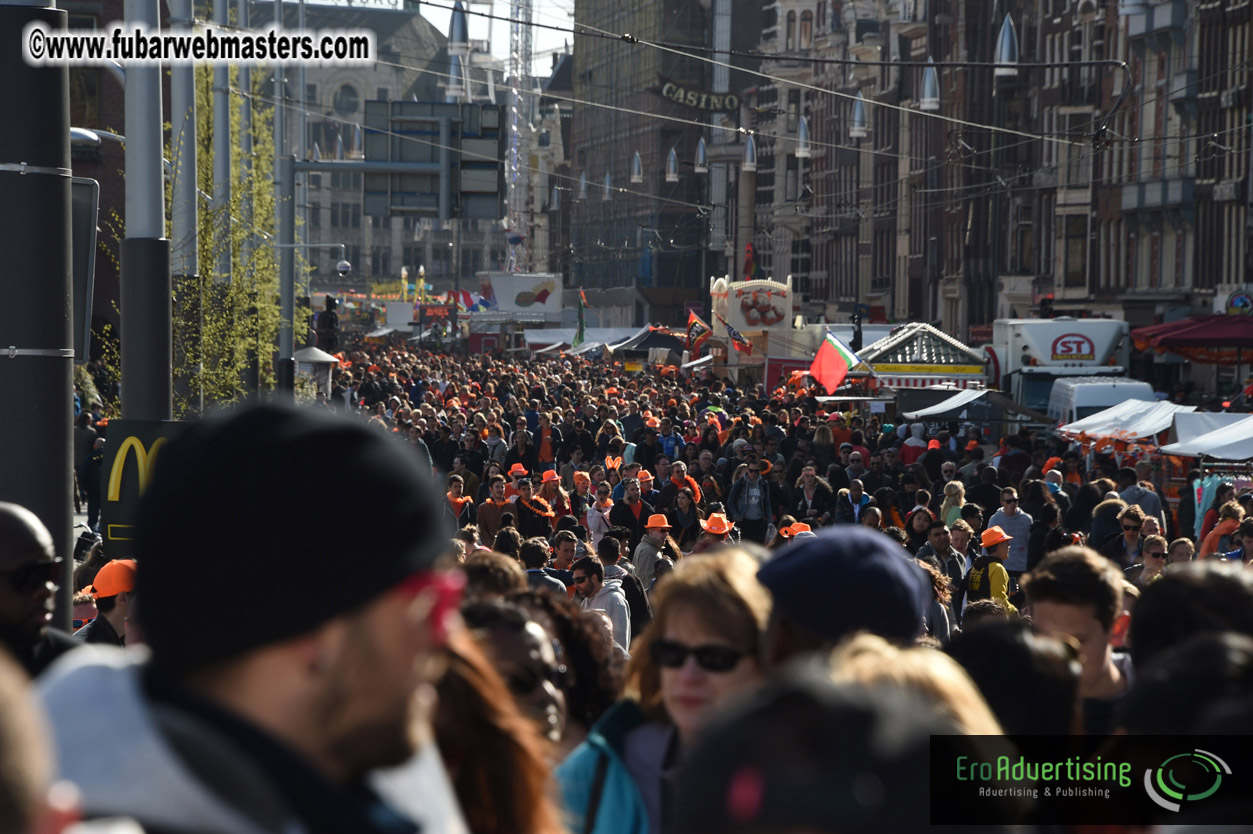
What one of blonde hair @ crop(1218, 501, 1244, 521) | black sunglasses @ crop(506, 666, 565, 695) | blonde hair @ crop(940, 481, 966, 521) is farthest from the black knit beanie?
blonde hair @ crop(940, 481, 966, 521)

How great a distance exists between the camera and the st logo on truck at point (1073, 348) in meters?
33.6

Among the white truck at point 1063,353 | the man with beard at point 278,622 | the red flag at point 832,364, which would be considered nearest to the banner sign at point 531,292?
the white truck at point 1063,353

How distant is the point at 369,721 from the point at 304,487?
0.77 feet

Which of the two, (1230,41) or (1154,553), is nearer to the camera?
(1154,553)

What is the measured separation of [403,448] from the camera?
66.4 inches

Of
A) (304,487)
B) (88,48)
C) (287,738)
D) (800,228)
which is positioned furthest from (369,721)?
(800,228)

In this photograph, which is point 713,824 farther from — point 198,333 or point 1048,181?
point 1048,181

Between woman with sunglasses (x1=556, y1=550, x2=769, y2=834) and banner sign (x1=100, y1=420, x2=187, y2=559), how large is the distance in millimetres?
4546

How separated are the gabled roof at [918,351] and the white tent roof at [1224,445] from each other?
1474cm

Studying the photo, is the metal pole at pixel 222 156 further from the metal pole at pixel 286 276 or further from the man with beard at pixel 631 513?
the man with beard at pixel 631 513

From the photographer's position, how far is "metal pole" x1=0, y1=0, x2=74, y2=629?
224 inches

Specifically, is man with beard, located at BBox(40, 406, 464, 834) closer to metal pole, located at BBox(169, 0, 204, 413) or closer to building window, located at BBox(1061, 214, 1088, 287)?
metal pole, located at BBox(169, 0, 204, 413)

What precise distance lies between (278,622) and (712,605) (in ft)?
6.20

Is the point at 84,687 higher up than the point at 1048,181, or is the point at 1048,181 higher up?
the point at 1048,181
